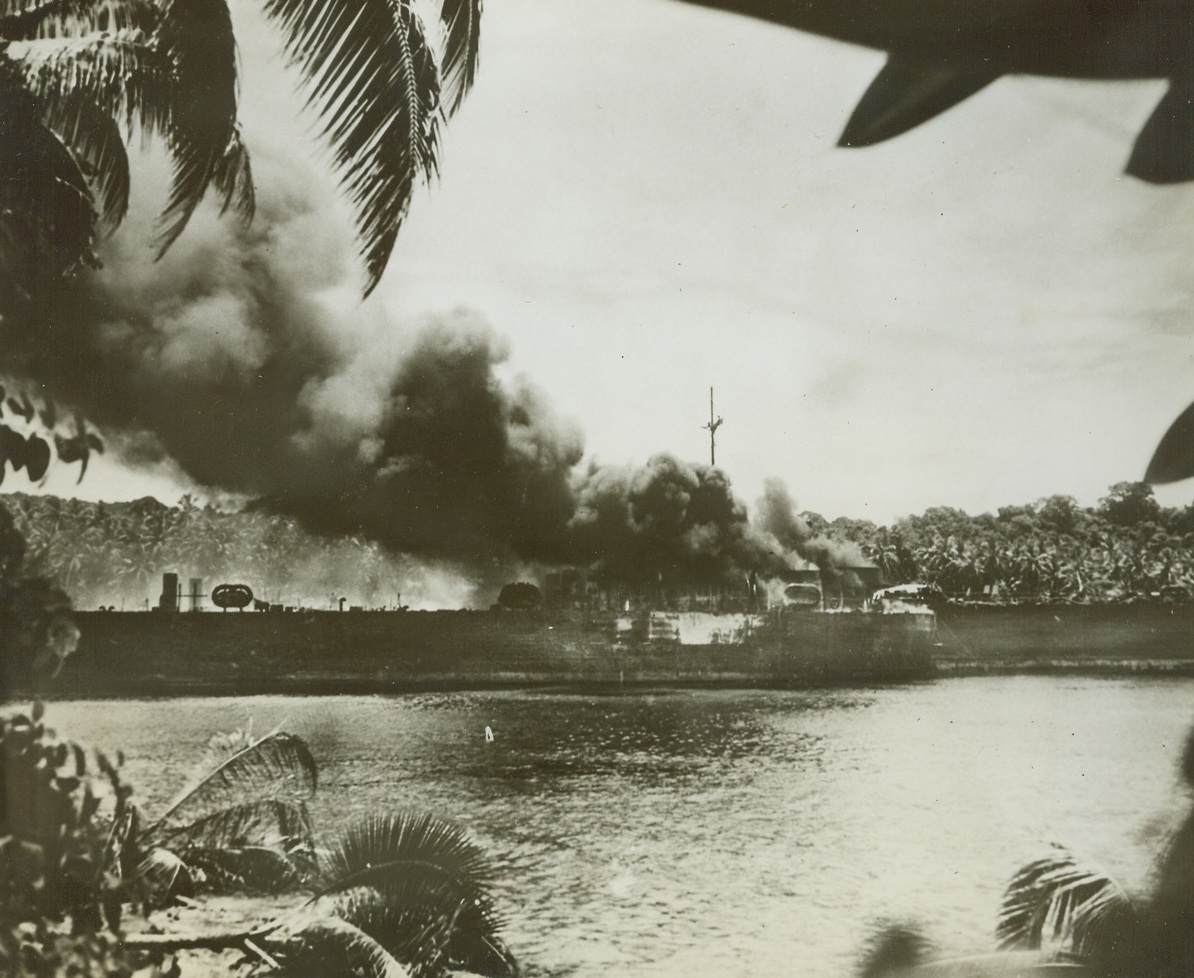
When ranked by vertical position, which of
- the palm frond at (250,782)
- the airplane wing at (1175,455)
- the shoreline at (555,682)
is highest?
the airplane wing at (1175,455)

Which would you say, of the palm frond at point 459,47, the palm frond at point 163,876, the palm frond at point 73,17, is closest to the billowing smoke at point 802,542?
the palm frond at point 459,47

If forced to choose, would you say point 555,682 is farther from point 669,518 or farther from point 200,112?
point 200,112

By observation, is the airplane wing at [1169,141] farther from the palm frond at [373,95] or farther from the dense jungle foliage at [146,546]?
the dense jungle foliage at [146,546]

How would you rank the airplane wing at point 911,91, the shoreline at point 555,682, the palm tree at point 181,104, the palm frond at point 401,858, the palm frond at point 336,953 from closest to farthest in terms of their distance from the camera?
the airplane wing at point 911,91 < the palm frond at point 336,953 < the palm frond at point 401,858 < the palm tree at point 181,104 < the shoreline at point 555,682

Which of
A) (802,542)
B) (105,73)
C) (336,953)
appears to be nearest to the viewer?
(336,953)

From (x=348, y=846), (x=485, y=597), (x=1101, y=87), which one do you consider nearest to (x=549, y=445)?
(x=485, y=597)

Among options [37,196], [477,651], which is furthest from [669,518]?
[37,196]
